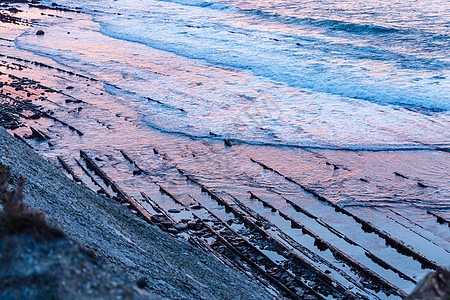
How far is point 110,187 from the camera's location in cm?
1254

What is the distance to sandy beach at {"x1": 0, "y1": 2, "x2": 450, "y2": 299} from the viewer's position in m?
8.40

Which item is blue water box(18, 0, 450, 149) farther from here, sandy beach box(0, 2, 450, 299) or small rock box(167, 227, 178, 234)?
small rock box(167, 227, 178, 234)

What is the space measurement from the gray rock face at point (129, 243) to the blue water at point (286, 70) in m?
7.90

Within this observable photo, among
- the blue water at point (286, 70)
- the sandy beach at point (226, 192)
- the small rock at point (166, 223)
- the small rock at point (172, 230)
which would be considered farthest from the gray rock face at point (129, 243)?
the blue water at point (286, 70)

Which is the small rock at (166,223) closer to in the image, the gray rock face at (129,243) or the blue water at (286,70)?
the gray rock face at (129,243)

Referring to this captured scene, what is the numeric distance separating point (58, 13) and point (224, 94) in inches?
1705

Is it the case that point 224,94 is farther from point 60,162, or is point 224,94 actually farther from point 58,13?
point 58,13

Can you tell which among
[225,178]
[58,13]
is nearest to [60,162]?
[225,178]

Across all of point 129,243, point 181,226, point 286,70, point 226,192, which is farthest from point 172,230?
point 286,70

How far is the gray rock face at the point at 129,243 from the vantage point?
23.3 feet

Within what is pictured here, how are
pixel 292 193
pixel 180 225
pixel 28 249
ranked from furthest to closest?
1. pixel 292 193
2. pixel 180 225
3. pixel 28 249

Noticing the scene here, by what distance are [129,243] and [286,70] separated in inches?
845

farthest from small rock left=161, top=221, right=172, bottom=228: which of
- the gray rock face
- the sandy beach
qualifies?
the gray rock face

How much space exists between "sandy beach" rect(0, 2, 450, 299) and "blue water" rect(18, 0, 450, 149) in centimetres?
→ 28
